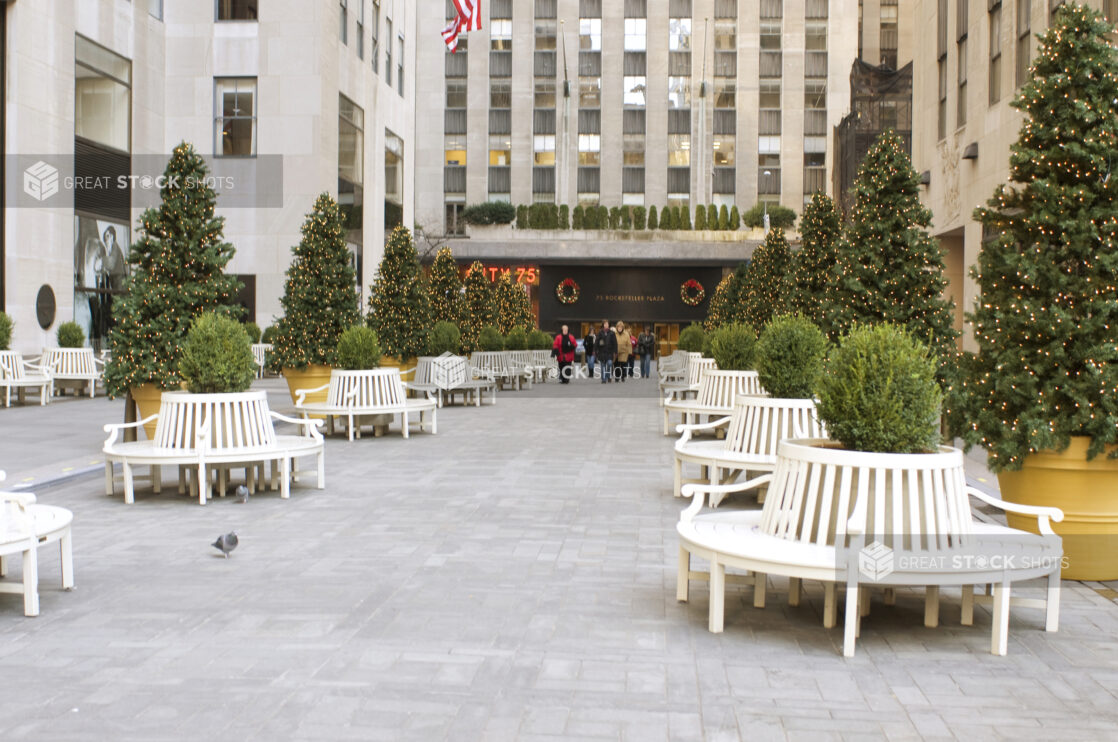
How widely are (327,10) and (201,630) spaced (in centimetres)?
2878

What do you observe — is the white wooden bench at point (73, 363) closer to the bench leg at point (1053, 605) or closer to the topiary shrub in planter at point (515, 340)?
the topiary shrub in planter at point (515, 340)

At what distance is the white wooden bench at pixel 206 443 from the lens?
30.5 feet

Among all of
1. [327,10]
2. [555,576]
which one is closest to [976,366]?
[555,576]

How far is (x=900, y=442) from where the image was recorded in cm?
538

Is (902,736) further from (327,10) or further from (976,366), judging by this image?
(327,10)

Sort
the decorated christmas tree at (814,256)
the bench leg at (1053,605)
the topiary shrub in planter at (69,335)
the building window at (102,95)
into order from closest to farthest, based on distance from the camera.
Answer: the bench leg at (1053,605) → the decorated christmas tree at (814,256) → the topiary shrub in planter at (69,335) → the building window at (102,95)

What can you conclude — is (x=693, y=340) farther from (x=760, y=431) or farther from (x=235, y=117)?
(x=760, y=431)

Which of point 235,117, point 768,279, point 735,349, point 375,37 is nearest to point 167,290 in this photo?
point 735,349

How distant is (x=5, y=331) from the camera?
2161 centimetres

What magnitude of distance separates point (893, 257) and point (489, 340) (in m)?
17.0

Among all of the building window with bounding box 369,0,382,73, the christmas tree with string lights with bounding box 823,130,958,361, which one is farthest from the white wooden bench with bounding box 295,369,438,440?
the building window with bounding box 369,0,382,73

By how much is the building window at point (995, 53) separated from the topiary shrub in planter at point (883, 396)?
16929 mm

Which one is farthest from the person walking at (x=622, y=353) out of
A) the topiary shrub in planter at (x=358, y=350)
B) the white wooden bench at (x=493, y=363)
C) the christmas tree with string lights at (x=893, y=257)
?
the christmas tree with string lights at (x=893, y=257)
